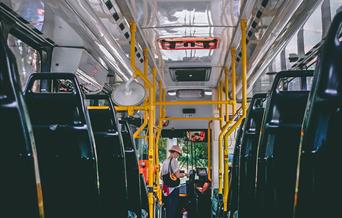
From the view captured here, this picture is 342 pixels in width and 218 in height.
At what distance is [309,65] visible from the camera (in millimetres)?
4977

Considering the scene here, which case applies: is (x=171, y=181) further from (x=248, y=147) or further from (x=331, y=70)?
(x=331, y=70)

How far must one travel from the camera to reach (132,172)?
11.0ft

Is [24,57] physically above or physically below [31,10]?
below

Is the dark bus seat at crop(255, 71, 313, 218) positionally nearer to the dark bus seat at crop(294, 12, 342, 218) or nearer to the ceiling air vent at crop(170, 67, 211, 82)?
the dark bus seat at crop(294, 12, 342, 218)

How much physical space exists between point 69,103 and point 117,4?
250cm

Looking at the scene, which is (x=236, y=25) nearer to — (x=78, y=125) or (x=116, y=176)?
(x=116, y=176)

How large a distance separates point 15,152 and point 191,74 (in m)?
7.11

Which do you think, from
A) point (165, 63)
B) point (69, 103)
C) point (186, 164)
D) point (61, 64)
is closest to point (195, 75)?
point (165, 63)

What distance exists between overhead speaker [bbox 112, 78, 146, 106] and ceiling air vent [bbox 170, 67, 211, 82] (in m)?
3.07

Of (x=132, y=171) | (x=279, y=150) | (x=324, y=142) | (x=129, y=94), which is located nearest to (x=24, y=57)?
(x=129, y=94)

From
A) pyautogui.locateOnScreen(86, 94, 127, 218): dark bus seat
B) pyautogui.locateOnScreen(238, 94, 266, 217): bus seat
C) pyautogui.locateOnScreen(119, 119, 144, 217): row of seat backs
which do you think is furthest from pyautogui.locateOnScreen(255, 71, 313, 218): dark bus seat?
pyautogui.locateOnScreen(119, 119, 144, 217): row of seat backs

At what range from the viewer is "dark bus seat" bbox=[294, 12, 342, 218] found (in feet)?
3.38

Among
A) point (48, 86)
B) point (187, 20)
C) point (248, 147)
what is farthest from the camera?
point (187, 20)

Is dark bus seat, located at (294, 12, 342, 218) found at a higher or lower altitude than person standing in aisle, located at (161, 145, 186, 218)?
higher
